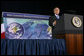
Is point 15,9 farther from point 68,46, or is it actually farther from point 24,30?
point 68,46

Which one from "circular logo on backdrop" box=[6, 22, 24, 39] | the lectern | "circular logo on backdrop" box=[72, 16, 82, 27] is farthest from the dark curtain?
"circular logo on backdrop" box=[6, 22, 24, 39]

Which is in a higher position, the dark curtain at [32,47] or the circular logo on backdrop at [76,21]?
the circular logo on backdrop at [76,21]

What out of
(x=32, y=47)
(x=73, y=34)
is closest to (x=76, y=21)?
(x=73, y=34)

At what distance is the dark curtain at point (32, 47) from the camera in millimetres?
2471

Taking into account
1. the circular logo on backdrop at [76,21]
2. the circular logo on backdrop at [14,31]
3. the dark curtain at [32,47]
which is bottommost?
the dark curtain at [32,47]

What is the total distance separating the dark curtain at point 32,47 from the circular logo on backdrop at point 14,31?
5.68 ft

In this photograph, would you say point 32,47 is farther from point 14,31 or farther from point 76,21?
point 14,31

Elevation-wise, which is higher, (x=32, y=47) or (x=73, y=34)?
(x=73, y=34)

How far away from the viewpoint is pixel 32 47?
2586 mm

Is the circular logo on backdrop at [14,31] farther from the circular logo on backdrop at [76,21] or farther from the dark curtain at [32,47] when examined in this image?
the circular logo on backdrop at [76,21]

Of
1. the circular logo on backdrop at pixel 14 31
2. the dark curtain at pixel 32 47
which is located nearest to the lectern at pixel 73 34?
the dark curtain at pixel 32 47

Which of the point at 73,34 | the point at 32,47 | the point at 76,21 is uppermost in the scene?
the point at 76,21

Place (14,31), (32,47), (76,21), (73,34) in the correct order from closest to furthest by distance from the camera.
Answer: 1. (32,47)
2. (73,34)
3. (76,21)
4. (14,31)

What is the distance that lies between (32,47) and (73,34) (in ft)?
2.85
